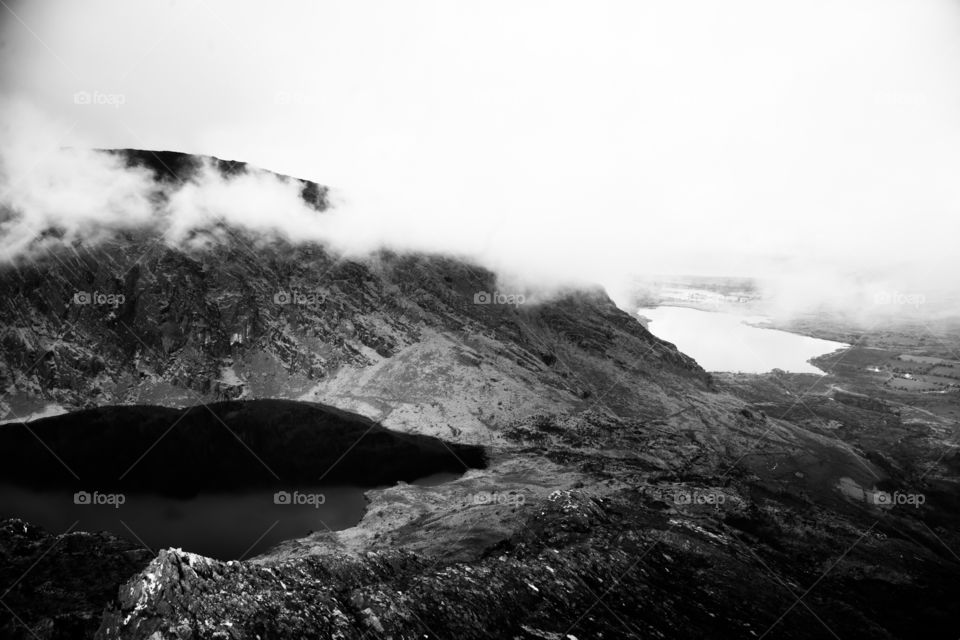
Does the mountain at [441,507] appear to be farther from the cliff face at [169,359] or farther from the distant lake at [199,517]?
the distant lake at [199,517]

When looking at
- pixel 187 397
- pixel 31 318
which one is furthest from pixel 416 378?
pixel 31 318

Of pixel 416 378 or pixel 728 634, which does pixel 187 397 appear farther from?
pixel 728 634

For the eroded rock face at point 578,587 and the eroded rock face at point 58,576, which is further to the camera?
the eroded rock face at point 58,576

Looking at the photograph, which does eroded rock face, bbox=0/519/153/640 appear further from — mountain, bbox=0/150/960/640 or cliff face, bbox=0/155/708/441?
cliff face, bbox=0/155/708/441

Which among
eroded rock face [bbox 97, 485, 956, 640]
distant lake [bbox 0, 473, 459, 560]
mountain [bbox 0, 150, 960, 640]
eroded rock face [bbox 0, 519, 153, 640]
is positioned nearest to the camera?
eroded rock face [bbox 97, 485, 956, 640]

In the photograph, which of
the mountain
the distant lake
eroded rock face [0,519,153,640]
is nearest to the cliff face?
the mountain

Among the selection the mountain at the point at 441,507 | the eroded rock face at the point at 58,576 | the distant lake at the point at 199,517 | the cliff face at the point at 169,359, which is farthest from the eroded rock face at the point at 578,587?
the cliff face at the point at 169,359

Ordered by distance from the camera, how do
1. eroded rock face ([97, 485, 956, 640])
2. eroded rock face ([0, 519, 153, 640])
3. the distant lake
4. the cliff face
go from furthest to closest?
1. the cliff face
2. the distant lake
3. eroded rock face ([0, 519, 153, 640])
4. eroded rock face ([97, 485, 956, 640])
